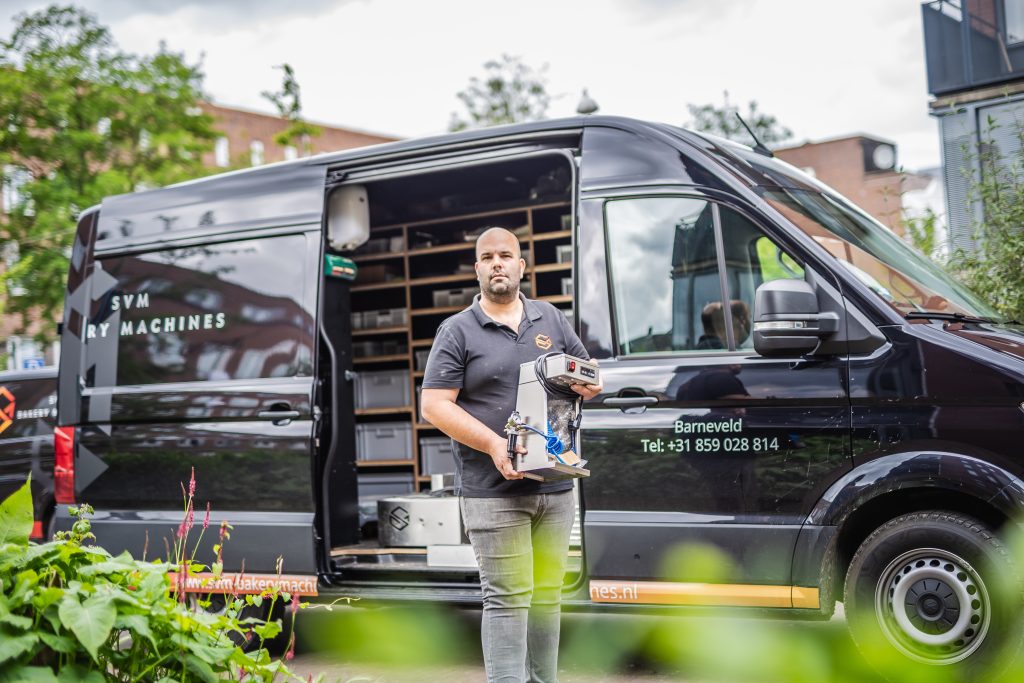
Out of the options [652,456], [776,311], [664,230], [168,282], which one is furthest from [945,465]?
[168,282]

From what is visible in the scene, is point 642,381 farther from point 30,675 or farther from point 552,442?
point 30,675

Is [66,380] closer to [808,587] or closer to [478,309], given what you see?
[478,309]

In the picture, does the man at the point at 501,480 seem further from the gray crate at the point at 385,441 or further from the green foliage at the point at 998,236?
the green foliage at the point at 998,236

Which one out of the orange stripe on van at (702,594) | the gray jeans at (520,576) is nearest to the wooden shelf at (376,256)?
the orange stripe on van at (702,594)

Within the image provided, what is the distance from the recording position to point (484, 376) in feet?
13.7

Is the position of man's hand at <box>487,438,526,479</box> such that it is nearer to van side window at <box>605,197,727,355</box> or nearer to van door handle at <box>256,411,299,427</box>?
van side window at <box>605,197,727,355</box>

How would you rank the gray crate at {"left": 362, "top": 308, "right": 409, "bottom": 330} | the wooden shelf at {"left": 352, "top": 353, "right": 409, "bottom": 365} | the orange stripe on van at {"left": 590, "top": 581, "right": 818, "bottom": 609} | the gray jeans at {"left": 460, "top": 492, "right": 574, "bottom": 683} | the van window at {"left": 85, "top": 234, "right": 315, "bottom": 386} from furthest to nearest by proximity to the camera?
the gray crate at {"left": 362, "top": 308, "right": 409, "bottom": 330} → the wooden shelf at {"left": 352, "top": 353, "right": 409, "bottom": 365} → the van window at {"left": 85, "top": 234, "right": 315, "bottom": 386} → the orange stripe on van at {"left": 590, "top": 581, "right": 818, "bottom": 609} → the gray jeans at {"left": 460, "top": 492, "right": 574, "bottom": 683}

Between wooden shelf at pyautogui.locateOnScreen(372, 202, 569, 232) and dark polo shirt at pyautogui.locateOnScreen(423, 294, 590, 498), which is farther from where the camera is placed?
wooden shelf at pyautogui.locateOnScreen(372, 202, 569, 232)

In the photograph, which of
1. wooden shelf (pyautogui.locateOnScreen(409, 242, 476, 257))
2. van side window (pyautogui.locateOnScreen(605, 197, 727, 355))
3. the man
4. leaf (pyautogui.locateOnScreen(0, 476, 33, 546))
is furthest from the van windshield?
leaf (pyautogui.locateOnScreen(0, 476, 33, 546))

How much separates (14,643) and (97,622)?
0.49 ft

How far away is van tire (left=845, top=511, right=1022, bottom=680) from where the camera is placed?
4.41 metres

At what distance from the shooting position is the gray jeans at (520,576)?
4.05 m

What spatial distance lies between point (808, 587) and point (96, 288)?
4787mm

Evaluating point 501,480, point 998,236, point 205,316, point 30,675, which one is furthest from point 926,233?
point 30,675
